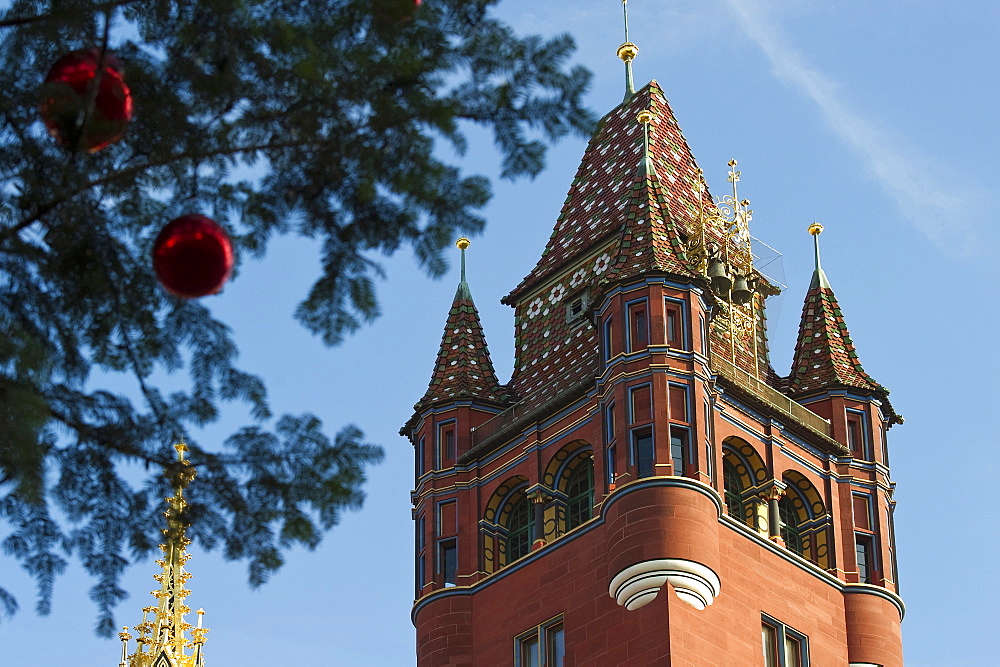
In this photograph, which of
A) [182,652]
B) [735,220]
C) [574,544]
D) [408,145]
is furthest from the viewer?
[735,220]

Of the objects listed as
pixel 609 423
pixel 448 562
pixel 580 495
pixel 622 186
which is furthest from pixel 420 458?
pixel 622 186

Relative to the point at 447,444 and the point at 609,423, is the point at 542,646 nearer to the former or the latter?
the point at 609,423

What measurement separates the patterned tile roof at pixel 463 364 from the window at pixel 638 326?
5183 mm

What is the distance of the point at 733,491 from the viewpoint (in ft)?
160

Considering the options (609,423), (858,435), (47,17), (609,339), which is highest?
(609,339)

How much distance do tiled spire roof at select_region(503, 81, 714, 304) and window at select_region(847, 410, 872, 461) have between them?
566cm

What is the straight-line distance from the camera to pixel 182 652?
4222 centimetres

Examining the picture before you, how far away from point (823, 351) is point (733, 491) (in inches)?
238

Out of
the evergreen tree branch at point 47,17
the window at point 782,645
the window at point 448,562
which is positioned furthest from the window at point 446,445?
the evergreen tree branch at point 47,17

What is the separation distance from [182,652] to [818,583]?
546 inches

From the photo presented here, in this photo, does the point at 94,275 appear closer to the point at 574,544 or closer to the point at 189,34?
the point at 189,34

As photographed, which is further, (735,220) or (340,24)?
Result: (735,220)

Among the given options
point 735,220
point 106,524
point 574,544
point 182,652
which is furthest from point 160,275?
point 735,220

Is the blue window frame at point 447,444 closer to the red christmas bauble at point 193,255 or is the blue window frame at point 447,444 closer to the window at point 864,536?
the window at point 864,536
